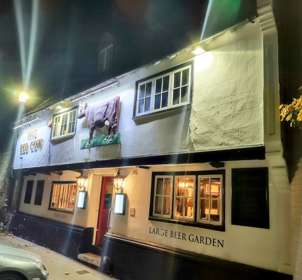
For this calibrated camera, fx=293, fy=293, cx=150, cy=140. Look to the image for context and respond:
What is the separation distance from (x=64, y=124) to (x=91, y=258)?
5248 millimetres

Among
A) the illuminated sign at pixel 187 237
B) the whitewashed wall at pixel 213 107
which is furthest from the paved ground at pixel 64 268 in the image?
the whitewashed wall at pixel 213 107

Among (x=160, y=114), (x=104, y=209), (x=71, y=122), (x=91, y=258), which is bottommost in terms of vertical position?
(x=91, y=258)

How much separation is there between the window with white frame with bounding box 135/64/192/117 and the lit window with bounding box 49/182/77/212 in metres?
4.88

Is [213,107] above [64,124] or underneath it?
underneath

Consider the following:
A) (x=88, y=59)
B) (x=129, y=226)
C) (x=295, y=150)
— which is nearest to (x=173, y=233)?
(x=129, y=226)

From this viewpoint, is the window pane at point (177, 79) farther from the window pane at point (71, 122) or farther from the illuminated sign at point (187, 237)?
the window pane at point (71, 122)

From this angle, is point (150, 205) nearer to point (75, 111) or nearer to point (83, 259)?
point (83, 259)

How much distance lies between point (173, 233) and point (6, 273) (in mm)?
3605

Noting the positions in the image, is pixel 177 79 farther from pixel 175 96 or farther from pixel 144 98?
pixel 144 98

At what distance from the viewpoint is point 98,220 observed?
10.2 metres

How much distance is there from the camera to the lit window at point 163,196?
289 inches

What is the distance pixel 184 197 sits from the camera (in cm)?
698

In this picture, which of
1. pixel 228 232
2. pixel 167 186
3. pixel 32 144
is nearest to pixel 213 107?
pixel 167 186

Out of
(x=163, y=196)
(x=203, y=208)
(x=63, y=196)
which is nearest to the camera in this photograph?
(x=203, y=208)
